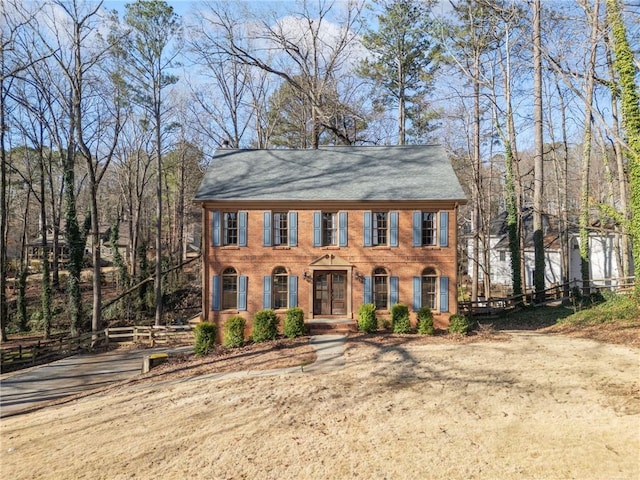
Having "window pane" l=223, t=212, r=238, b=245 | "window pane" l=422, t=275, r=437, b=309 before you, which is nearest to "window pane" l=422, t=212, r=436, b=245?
"window pane" l=422, t=275, r=437, b=309

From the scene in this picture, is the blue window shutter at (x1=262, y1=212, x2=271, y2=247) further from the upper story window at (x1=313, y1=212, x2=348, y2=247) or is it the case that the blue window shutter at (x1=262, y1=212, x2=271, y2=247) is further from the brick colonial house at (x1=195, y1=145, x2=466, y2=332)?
the upper story window at (x1=313, y1=212, x2=348, y2=247)

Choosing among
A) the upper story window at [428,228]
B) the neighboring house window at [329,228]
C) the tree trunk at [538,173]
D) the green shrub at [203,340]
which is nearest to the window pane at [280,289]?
the neighboring house window at [329,228]

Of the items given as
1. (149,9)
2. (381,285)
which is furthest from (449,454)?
(149,9)

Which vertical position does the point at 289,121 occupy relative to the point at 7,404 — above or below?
above

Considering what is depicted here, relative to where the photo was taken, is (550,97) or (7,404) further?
(550,97)

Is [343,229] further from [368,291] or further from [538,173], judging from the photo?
[538,173]

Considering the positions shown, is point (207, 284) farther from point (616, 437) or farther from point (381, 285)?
point (616, 437)

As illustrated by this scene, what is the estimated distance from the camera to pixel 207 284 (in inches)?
656

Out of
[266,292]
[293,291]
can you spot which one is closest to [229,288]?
[266,292]

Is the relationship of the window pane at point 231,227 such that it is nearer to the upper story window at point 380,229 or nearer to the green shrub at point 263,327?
the green shrub at point 263,327

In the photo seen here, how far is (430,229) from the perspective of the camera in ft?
54.3

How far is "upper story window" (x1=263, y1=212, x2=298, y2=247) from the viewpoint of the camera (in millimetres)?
16719

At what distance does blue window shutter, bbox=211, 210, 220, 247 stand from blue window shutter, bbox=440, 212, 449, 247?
9.46 m

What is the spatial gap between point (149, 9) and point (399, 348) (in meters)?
24.9
